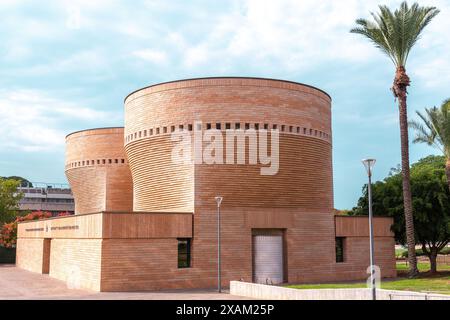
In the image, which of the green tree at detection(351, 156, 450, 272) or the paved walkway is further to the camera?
the green tree at detection(351, 156, 450, 272)

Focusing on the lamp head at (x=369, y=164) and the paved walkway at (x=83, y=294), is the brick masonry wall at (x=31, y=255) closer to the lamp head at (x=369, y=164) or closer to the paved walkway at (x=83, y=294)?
the paved walkway at (x=83, y=294)

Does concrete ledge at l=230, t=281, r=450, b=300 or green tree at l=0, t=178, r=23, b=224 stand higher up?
green tree at l=0, t=178, r=23, b=224

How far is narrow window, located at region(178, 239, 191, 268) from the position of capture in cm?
2689

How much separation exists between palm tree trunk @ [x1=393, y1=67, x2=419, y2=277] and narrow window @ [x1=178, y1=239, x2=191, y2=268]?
1230 cm

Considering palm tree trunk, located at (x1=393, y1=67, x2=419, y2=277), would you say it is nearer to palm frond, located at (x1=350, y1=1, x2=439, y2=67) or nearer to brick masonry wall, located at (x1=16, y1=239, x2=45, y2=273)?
palm frond, located at (x1=350, y1=1, x2=439, y2=67)

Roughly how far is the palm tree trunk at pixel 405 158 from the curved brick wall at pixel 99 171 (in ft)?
68.9

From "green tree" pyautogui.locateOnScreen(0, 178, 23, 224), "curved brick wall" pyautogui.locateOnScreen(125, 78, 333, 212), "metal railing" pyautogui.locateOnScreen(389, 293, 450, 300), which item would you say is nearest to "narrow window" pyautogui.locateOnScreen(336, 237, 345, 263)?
"curved brick wall" pyautogui.locateOnScreen(125, 78, 333, 212)

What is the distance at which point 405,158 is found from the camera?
3012cm

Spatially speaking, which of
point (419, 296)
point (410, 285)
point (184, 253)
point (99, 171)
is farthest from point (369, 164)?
point (99, 171)

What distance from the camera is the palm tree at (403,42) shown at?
2931 cm

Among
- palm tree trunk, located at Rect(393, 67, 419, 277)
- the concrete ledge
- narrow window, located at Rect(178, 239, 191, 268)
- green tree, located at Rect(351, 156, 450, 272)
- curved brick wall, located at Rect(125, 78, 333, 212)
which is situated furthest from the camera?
green tree, located at Rect(351, 156, 450, 272)

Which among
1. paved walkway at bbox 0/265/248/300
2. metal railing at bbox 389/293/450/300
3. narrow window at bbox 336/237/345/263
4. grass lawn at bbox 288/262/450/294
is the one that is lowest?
paved walkway at bbox 0/265/248/300

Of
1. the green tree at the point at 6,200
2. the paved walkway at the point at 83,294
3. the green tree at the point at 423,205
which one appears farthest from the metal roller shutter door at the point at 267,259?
the green tree at the point at 6,200

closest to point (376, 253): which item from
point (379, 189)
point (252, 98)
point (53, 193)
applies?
point (379, 189)
